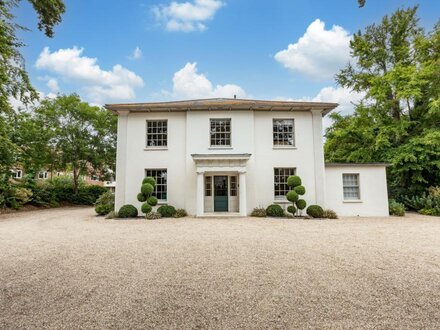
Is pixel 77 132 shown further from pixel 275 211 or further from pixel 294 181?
pixel 294 181

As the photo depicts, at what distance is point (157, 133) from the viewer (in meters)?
15.1

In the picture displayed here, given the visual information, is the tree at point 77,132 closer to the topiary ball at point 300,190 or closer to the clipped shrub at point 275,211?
the clipped shrub at point 275,211

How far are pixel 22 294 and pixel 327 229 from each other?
31.2 feet

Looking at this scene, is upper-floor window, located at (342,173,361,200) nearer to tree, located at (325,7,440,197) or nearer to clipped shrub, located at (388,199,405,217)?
clipped shrub, located at (388,199,405,217)

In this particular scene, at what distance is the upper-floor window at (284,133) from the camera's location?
15.1 m

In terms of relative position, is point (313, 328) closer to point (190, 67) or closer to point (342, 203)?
point (342, 203)

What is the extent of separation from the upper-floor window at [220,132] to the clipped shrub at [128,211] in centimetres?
580

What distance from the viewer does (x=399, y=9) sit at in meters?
19.4

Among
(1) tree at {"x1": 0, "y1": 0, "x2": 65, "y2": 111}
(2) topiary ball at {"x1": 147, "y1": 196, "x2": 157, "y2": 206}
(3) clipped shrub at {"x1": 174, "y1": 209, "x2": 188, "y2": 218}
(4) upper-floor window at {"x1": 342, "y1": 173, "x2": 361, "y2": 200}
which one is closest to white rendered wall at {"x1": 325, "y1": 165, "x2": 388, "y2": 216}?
(4) upper-floor window at {"x1": 342, "y1": 173, "x2": 361, "y2": 200}

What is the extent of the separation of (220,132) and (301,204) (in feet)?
20.2

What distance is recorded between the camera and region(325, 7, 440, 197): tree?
16531 millimetres

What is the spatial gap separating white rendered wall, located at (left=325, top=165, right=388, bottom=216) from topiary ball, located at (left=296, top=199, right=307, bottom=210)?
217 cm

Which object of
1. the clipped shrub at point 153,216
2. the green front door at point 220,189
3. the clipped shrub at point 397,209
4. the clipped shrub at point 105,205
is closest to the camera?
the clipped shrub at point 153,216

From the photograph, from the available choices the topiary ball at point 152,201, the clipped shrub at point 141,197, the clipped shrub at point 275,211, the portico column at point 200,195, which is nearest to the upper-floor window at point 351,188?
the clipped shrub at point 275,211
